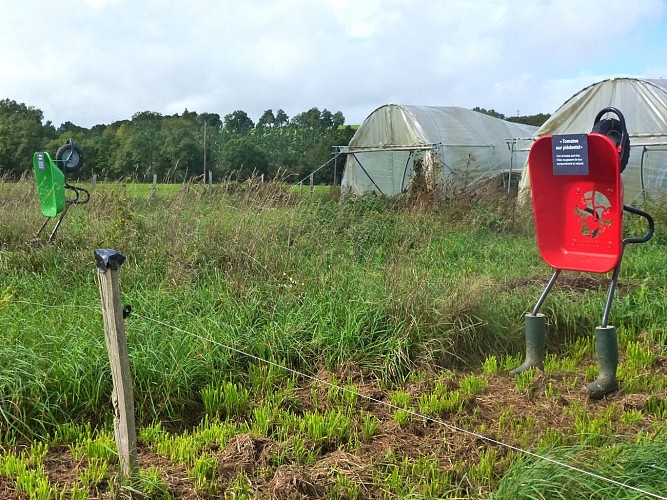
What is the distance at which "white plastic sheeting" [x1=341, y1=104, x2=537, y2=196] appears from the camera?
17.4 m

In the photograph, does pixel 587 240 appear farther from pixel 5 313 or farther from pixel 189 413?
pixel 5 313

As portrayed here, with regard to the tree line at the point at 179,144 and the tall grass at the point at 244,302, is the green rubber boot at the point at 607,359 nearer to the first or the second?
the tall grass at the point at 244,302

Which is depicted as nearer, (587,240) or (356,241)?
A: (587,240)

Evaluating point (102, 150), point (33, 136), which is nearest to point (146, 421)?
point (102, 150)

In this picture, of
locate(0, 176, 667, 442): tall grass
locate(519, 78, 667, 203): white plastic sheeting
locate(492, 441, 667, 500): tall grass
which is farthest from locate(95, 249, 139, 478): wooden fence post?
locate(519, 78, 667, 203): white plastic sheeting

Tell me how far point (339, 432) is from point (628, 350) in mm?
2776

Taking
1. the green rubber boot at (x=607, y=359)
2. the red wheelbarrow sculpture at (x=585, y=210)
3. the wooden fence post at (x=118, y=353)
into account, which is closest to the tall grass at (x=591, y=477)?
the green rubber boot at (x=607, y=359)

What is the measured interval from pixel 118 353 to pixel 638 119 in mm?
13228

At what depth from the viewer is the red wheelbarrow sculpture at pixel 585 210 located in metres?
4.36

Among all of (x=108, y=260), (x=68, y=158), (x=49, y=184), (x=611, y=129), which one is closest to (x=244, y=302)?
(x=108, y=260)

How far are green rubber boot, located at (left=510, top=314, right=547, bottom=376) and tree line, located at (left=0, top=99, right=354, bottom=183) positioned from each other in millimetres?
4601

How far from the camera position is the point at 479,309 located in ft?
17.9

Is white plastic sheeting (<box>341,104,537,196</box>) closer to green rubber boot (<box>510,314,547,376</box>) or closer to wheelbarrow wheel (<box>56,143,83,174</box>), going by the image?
wheelbarrow wheel (<box>56,143,83,174</box>)

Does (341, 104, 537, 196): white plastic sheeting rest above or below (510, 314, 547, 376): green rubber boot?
above
